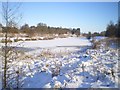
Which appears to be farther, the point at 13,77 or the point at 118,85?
the point at 13,77

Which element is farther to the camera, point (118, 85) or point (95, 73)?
point (95, 73)

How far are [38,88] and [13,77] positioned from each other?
1642mm

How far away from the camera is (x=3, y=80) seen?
27.3ft

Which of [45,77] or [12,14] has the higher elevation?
[12,14]

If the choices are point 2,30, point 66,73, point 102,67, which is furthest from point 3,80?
point 102,67

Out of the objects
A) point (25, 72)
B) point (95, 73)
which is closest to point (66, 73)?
point (95, 73)

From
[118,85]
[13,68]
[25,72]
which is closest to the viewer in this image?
[118,85]

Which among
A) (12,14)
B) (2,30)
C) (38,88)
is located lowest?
(38,88)

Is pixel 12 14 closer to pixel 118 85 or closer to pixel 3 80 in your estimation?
pixel 3 80

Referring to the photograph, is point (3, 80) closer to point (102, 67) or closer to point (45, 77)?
point (45, 77)

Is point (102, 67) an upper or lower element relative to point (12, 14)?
lower

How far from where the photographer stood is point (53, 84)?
25.8ft

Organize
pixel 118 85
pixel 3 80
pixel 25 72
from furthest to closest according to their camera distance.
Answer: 1. pixel 25 72
2. pixel 3 80
3. pixel 118 85

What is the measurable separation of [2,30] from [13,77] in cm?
227
